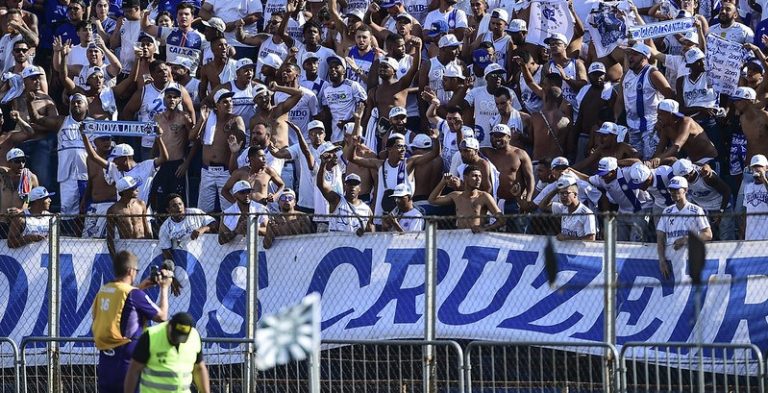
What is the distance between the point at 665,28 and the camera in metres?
16.6

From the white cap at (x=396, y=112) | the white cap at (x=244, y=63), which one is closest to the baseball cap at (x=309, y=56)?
the white cap at (x=244, y=63)

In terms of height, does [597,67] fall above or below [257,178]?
above

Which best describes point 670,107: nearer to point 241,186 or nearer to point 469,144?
point 469,144

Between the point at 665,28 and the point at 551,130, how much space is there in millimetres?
1784

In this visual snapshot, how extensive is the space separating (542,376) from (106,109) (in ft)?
29.6

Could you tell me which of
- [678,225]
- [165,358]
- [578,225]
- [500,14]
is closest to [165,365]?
[165,358]

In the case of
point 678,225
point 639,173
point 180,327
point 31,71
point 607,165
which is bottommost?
point 180,327

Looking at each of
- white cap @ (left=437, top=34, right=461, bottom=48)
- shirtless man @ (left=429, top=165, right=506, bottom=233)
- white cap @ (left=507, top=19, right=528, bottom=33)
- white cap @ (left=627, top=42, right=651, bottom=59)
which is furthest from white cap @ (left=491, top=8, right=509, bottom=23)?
shirtless man @ (left=429, top=165, right=506, bottom=233)

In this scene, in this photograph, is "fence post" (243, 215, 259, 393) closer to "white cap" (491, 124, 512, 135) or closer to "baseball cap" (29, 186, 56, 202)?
"white cap" (491, 124, 512, 135)

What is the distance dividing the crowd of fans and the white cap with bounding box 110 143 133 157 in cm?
3

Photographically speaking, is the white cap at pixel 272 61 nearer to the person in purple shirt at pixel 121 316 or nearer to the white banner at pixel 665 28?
the white banner at pixel 665 28

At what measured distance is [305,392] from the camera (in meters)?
14.0

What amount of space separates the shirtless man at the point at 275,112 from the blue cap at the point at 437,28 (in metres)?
2.05

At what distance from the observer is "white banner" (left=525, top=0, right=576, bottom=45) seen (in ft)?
62.7
